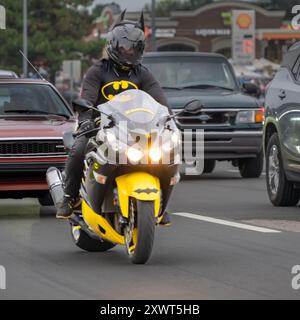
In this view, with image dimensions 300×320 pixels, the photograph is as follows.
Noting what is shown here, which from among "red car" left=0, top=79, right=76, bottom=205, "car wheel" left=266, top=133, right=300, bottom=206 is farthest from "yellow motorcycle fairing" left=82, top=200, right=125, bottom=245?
"car wheel" left=266, top=133, right=300, bottom=206

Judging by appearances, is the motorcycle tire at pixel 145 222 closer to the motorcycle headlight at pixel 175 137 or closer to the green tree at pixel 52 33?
the motorcycle headlight at pixel 175 137

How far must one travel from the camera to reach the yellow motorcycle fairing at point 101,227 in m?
10.5

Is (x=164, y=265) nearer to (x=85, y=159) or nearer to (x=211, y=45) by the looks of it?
(x=85, y=159)

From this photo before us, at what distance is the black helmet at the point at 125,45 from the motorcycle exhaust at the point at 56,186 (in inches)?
51.5

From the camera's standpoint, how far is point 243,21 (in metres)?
57.0

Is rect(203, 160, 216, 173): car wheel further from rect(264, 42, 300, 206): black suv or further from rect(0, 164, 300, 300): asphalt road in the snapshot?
rect(0, 164, 300, 300): asphalt road

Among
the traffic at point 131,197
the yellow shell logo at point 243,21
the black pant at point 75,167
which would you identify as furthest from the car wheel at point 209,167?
the yellow shell logo at point 243,21

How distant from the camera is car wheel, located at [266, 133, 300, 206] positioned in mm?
15891

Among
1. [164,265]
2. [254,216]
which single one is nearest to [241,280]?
[164,265]

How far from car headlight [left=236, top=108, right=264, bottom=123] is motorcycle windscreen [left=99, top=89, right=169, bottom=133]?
11.1 metres

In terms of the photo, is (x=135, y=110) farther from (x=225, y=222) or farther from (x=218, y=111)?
(x=218, y=111)

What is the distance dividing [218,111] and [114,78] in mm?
10425

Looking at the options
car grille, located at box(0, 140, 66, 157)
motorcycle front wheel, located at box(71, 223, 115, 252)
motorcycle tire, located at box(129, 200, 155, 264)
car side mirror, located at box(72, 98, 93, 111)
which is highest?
car side mirror, located at box(72, 98, 93, 111)

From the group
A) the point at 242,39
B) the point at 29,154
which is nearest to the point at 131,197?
the point at 29,154
